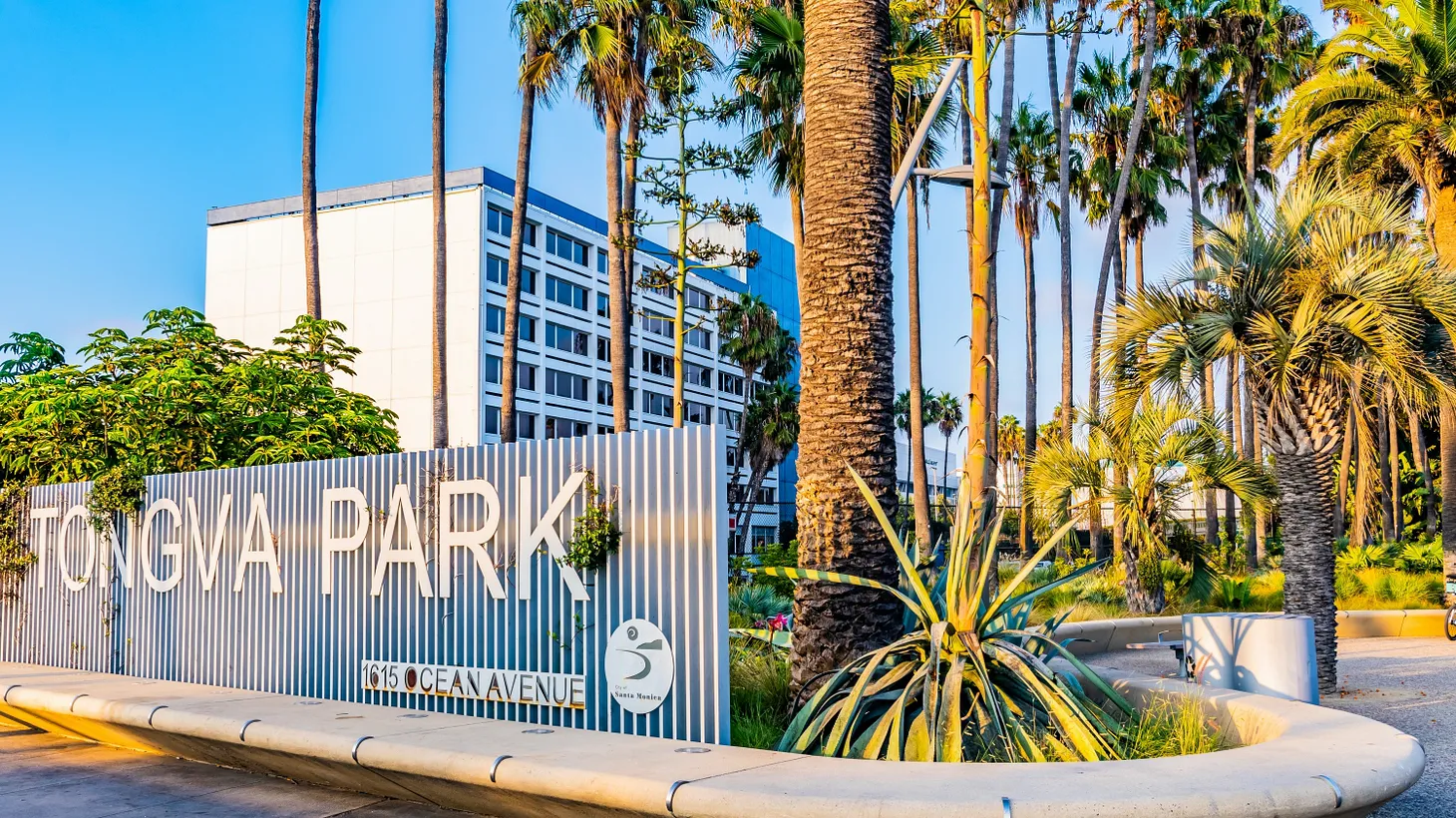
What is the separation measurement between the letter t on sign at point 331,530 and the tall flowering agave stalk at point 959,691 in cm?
423

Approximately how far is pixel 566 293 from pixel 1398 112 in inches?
1964

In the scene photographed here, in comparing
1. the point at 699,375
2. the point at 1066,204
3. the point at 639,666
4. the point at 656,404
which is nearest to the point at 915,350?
the point at 1066,204

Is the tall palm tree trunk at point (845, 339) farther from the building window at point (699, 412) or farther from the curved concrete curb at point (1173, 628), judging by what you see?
the building window at point (699, 412)

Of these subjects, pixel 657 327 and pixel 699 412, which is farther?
pixel 699 412

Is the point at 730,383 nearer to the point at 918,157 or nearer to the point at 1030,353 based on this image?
the point at 1030,353

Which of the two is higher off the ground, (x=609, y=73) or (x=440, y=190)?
(x=609, y=73)

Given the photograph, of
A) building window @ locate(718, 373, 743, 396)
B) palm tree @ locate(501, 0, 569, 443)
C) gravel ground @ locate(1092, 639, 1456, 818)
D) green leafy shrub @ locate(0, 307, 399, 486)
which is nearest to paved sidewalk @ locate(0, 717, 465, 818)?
green leafy shrub @ locate(0, 307, 399, 486)

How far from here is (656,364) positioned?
2879 inches

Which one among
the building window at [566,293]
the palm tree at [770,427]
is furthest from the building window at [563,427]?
the palm tree at [770,427]

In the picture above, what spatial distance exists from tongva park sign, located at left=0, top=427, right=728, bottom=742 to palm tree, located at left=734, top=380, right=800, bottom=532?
43937 mm

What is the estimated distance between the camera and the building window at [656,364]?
71562mm

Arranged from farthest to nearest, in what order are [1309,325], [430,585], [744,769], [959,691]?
[1309,325] < [430,585] < [959,691] < [744,769]

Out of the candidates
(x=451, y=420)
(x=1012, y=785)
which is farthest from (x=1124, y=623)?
(x=451, y=420)

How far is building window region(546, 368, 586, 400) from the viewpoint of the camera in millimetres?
63094
